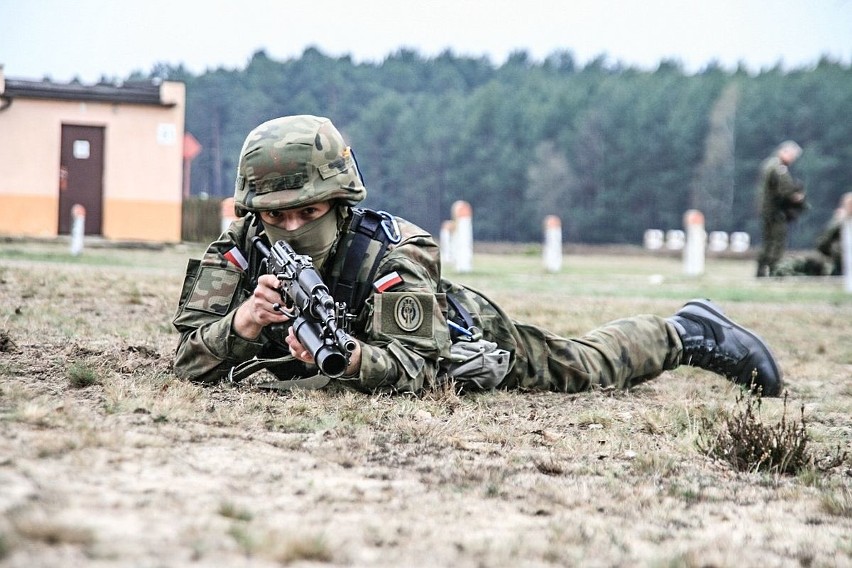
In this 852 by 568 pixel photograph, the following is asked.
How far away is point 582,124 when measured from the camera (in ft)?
274

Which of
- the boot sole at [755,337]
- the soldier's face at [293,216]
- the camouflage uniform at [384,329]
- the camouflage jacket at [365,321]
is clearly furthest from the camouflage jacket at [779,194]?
the soldier's face at [293,216]

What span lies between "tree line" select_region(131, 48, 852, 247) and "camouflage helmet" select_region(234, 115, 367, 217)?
60193 millimetres

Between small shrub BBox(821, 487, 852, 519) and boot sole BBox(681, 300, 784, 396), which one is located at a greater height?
boot sole BBox(681, 300, 784, 396)

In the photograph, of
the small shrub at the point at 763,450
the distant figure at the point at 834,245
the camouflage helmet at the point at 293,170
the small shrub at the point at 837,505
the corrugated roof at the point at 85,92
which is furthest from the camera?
the corrugated roof at the point at 85,92

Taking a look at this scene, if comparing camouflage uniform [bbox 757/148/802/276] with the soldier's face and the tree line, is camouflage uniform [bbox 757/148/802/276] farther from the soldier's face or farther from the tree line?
the tree line

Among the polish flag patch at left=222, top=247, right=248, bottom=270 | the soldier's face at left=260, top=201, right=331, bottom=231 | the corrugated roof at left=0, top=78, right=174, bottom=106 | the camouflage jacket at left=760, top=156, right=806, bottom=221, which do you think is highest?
the corrugated roof at left=0, top=78, right=174, bottom=106

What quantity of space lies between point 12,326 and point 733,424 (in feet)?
13.6

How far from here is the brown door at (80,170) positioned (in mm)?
25734

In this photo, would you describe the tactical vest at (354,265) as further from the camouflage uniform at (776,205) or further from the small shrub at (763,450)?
the camouflage uniform at (776,205)

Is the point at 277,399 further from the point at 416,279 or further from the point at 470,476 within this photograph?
the point at 470,476

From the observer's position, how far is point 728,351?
607 centimetres

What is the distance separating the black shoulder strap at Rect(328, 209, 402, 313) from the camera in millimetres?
4867

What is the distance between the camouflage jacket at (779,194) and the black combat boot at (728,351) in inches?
510

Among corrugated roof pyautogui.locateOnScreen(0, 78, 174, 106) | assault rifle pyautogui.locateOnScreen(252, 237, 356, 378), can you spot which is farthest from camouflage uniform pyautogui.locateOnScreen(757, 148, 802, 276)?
assault rifle pyautogui.locateOnScreen(252, 237, 356, 378)
